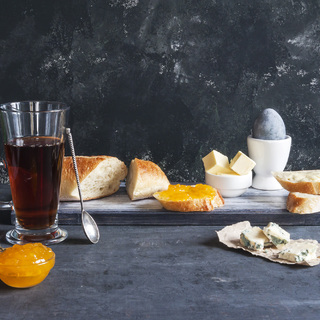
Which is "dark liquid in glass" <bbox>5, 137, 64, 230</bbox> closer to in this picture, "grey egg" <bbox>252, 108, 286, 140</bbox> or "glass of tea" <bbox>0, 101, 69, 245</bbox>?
"glass of tea" <bbox>0, 101, 69, 245</bbox>

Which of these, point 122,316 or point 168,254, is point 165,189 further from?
point 122,316

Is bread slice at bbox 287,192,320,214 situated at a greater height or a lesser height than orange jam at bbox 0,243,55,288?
greater

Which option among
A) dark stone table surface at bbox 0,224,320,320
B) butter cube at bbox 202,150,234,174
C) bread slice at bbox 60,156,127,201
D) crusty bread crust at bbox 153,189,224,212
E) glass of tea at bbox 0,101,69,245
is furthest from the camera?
butter cube at bbox 202,150,234,174

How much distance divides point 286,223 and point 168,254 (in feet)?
1.73

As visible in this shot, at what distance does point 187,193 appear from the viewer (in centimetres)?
209

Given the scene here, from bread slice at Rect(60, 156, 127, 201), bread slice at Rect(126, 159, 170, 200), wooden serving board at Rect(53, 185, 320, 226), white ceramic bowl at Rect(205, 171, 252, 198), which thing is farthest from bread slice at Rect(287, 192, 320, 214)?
bread slice at Rect(60, 156, 127, 201)

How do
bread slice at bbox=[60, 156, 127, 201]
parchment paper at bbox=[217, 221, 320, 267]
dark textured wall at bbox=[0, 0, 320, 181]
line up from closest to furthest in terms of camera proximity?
parchment paper at bbox=[217, 221, 320, 267]
bread slice at bbox=[60, 156, 127, 201]
dark textured wall at bbox=[0, 0, 320, 181]

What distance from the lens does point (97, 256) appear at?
175 centimetres

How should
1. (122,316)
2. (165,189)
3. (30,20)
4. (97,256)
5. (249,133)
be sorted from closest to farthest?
(122,316), (97,256), (165,189), (30,20), (249,133)

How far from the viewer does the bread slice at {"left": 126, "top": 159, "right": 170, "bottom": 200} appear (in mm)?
2162

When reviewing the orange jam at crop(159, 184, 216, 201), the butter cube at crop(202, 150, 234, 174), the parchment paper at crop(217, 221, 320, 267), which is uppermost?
the butter cube at crop(202, 150, 234, 174)

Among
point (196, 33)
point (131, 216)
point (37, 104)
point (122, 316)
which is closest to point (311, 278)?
point (122, 316)

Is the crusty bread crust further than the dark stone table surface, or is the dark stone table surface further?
the crusty bread crust

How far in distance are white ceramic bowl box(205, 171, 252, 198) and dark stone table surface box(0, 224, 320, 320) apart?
346 mm
